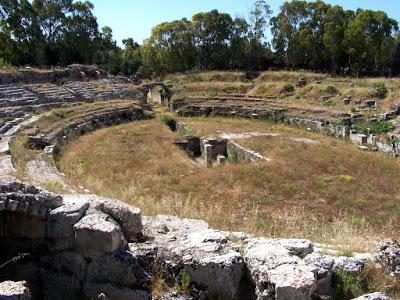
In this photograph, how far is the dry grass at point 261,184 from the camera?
11211mm

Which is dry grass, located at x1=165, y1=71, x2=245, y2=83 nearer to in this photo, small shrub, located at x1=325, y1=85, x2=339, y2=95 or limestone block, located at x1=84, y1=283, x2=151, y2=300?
small shrub, located at x1=325, y1=85, x2=339, y2=95

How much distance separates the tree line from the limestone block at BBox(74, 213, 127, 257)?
45.7 meters

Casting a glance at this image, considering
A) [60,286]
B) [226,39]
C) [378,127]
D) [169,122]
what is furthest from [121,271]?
[226,39]

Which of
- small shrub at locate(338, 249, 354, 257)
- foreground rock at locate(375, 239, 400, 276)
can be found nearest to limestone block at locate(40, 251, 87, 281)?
small shrub at locate(338, 249, 354, 257)

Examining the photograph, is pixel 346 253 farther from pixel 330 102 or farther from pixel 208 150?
pixel 330 102

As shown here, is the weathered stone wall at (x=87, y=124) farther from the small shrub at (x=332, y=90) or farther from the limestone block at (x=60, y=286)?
the small shrub at (x=332, y=90)

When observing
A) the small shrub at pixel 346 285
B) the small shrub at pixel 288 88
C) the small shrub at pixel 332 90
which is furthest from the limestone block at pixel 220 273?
the small shrub at pixel 288 88

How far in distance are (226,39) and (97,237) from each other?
5401 cm

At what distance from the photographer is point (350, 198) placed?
579 inches

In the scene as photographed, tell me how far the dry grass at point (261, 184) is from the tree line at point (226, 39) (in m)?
→ 29.5

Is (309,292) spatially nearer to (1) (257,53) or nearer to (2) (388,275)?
(2) (388,275)

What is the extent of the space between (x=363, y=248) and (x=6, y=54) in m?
47.0

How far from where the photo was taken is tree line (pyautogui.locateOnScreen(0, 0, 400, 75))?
1903 inches

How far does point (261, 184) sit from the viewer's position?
15961 mm
